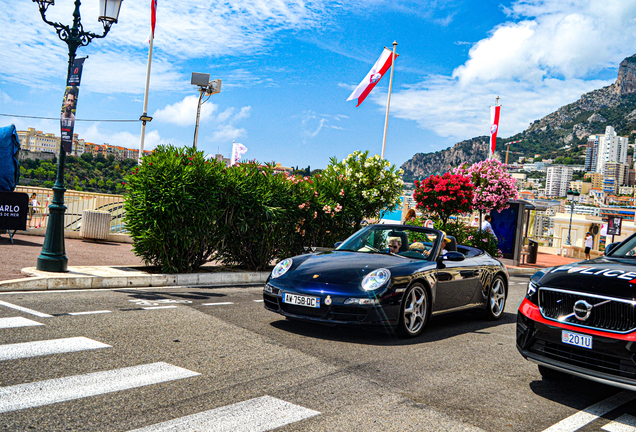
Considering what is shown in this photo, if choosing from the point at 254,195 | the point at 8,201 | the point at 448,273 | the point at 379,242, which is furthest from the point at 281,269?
the point at 8,201

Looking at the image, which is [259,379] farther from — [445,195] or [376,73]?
[376,73]

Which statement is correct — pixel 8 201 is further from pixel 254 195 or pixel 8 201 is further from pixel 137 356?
pixel 137 356

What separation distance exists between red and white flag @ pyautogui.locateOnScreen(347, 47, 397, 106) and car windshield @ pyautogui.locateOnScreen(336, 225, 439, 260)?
53.2ft

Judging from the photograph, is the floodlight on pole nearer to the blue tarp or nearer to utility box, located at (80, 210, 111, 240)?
utility box, located at (80, 210, 111, 240)

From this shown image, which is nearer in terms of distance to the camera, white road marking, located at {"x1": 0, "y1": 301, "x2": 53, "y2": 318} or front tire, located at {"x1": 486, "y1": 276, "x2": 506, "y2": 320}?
white road marking, located at {"x1": 0, "y1": 301, "x2": 53, "y2": 318}

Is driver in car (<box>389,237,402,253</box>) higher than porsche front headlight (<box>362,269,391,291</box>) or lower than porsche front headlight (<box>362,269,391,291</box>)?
higher

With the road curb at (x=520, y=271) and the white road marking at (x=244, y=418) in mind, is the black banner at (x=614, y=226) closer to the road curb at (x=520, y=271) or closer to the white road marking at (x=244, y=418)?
the road curb at (x=520, y=271)

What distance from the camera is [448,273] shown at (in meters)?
7.24

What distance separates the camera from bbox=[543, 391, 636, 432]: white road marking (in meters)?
3.90

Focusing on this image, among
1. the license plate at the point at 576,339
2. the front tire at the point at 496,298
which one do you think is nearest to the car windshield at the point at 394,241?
the front tire at the point at 496,298

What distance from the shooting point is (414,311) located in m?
6.54

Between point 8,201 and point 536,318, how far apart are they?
544 inches

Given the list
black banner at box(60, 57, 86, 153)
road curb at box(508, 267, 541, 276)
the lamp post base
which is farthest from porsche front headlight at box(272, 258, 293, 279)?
road curb at box(508, 267, 541, 276)

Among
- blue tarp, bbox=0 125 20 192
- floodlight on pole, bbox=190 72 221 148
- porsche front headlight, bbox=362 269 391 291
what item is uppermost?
floodlight on pole, bbox=190 72 221 148
